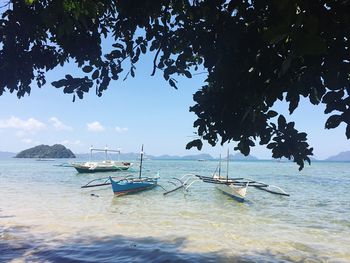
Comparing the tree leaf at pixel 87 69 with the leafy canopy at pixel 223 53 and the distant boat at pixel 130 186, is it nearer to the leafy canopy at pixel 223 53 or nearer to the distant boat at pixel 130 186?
the leafy canopy at pixel 223 53

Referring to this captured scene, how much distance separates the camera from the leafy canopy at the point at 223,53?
2.90 meters

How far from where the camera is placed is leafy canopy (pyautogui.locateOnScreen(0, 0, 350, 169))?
9.52ft

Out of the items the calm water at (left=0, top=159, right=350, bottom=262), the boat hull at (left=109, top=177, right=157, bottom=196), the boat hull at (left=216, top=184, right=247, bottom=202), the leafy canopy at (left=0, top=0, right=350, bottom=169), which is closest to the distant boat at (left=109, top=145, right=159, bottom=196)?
the boat hull at (left=109, top=177, right=157, bottom=196)

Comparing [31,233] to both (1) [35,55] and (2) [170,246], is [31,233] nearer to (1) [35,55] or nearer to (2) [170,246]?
(2) [170,246]

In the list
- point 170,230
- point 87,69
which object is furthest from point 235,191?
point 87,69

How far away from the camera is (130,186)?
90.6 ft

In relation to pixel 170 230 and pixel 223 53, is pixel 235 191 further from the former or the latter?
pixel 223 53

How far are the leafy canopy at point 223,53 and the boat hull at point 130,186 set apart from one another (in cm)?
2061

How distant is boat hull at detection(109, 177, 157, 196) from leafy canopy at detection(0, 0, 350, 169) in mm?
20606

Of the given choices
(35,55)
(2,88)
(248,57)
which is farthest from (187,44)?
(2,88)

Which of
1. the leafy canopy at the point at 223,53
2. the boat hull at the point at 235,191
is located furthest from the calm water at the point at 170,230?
the leafy canopy at the point at 223,53

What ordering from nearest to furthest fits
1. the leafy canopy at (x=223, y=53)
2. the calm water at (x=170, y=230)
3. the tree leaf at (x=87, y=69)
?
the leafy canopy at (x=223, y=53) < the tree leaf at (x=87, y=69) < the calm water at (x=170, y=230)

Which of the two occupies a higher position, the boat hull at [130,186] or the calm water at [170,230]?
the boat hull at [130,186]

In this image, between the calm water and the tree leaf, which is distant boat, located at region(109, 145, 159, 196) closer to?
the calm water
